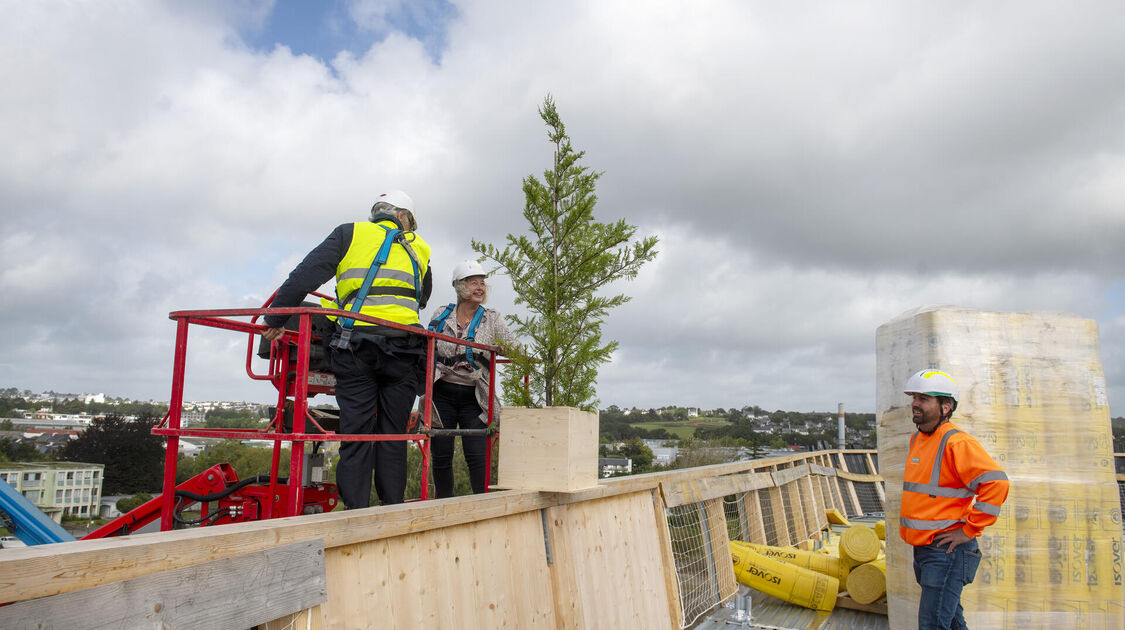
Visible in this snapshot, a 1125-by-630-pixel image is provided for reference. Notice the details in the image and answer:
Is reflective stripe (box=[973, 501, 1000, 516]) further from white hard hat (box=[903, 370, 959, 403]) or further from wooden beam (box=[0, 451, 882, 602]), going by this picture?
wooden beam (box=[0, 451, 882, 602])

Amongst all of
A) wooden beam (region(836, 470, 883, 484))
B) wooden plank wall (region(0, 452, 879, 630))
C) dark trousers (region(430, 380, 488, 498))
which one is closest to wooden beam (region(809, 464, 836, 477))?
wooden beam (region(836, 470, 883, 484))

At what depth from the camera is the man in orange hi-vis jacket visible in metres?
4.20

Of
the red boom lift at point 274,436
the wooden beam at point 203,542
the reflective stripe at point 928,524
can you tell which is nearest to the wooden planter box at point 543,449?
the wooden beam at point 203,542

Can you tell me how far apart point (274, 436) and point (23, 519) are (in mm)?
1106

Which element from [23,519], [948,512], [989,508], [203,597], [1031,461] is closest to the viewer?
[203,597]

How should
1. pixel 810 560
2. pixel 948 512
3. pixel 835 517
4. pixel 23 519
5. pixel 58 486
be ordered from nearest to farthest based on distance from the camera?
pixel 23 519 → pixel 948 512 → pixel 58 486 → pixel 810 560 → pixel 835 517

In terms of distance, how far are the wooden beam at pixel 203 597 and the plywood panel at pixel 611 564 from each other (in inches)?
74.9

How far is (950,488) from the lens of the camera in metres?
4.36

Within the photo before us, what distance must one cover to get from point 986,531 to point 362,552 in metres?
4.60

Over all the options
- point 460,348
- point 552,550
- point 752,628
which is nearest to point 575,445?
point 552,550

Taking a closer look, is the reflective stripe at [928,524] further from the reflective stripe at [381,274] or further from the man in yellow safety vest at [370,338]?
the reflective stripe at [381,274]

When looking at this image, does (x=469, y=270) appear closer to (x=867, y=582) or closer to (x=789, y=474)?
(x=867, y=582)

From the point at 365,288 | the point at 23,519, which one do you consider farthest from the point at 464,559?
the point at 23,519

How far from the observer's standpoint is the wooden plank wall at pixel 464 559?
2041 millimetres
